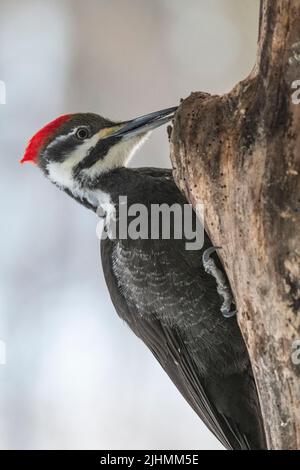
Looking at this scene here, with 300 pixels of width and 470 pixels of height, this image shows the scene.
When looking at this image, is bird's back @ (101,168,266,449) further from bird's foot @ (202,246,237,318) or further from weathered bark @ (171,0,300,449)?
weathered bark @ (171,0,300,449)

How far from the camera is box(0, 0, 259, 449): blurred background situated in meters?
5.29

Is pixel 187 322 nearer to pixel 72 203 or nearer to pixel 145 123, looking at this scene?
pixel 145 123

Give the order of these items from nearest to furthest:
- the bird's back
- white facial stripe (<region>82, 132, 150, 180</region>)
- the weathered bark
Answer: the weathered bark < the bird's back < white facial stripe (<region>82, 132, 150, 180</region>)

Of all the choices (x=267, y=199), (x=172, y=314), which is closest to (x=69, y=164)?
(x=172, y=314)

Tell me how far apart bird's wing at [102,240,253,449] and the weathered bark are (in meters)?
0.61

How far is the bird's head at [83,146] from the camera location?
3.61 metres

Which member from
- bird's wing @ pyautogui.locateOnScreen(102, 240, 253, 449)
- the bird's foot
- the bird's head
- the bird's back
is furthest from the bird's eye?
the bird's foot

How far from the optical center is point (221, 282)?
3242 mm

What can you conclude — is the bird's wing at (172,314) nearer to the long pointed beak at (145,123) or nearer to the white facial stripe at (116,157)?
the white facial stripe at (116,157)

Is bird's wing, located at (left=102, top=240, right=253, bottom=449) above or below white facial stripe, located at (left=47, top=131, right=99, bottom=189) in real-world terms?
below

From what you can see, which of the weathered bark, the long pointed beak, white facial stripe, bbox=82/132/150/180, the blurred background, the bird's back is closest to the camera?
the weathered bark

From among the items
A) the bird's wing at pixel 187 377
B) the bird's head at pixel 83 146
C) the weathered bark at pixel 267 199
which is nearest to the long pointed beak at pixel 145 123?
the bird's head at pixel 83 146

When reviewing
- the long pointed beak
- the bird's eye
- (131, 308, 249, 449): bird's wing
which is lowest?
(131, 308, 249, 449): bird's wing

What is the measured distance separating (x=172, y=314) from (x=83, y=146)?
0.93 m
